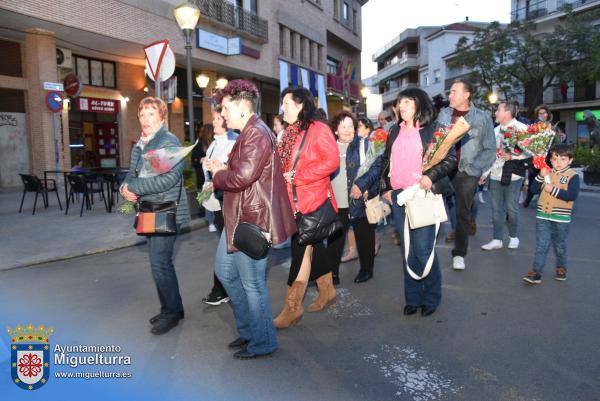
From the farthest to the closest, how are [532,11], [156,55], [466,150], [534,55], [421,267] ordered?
[532,11] < [534,55] < [156,55] < [466,150] < [421,267]

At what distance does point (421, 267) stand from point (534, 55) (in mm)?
37926

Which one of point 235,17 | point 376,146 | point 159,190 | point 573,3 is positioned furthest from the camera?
point 573,3

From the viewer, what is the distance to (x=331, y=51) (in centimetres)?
3753

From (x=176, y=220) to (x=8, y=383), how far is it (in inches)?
62.4

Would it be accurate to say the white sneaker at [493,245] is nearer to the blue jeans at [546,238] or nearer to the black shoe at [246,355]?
the blue jeans at [546,238]

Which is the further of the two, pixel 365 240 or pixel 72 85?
pixel 72 85

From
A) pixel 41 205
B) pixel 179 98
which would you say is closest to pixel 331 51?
pixel 179 98

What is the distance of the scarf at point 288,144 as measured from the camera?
4.07 m

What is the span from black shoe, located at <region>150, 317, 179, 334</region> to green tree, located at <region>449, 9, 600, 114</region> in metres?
34.5

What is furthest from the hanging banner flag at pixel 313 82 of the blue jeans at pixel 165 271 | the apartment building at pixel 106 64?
the blue jeans at pixel 165 271

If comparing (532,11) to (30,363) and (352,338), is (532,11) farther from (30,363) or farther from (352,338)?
(30,363)

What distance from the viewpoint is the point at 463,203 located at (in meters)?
5.83

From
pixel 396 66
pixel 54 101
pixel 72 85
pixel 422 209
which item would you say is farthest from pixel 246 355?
pixel 396 66

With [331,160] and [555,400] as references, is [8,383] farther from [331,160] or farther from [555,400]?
[555,400]
